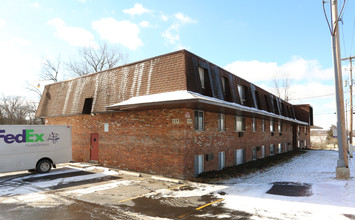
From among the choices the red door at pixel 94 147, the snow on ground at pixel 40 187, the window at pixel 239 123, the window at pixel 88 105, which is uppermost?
the window at pixel 88 105

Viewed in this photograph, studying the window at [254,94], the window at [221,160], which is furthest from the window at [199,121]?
the window at [254,94]

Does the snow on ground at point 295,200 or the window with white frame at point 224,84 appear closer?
the snow on ground at point 295,200

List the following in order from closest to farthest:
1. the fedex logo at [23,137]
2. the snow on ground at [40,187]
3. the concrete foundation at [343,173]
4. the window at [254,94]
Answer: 1. the snow on ground at [40,187]
2. the concrete foundation at [343,173]
3. the fedex logo at [23,137]
4. the window at [254,94]

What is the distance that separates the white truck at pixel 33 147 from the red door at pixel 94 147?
2.10 metres

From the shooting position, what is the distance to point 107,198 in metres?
8.45

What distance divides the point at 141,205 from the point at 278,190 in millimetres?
5687

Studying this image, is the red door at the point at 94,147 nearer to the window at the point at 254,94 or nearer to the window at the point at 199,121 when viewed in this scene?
the window at the point at 199,121

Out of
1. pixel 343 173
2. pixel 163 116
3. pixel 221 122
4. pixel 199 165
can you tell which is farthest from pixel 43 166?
pixel 343 173

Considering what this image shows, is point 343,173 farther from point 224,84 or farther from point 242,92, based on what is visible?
point 242,92

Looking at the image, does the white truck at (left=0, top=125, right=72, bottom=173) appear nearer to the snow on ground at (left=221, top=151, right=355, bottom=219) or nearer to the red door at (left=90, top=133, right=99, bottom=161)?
the red door at (left=90, top=133, right=99, bottom=161)

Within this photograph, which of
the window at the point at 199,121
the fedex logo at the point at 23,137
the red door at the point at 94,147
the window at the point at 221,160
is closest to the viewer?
the fedex logo at the point at 23,137

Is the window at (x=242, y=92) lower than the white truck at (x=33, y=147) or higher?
higher

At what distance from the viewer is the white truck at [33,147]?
471 inches

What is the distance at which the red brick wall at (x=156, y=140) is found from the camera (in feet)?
38.5
